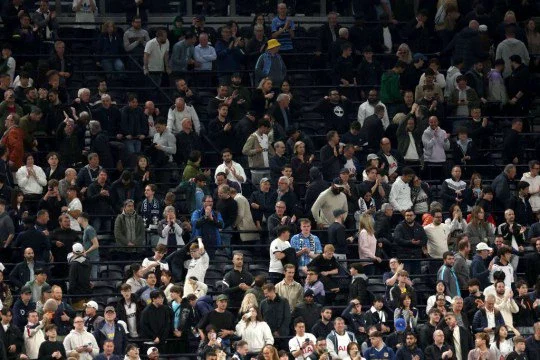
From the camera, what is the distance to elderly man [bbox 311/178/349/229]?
106 feet

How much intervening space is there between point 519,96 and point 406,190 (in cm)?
494

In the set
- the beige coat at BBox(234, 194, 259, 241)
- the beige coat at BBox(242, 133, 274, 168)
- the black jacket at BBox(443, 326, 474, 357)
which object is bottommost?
the black jacket at BBox(443, 326, 474, 357)

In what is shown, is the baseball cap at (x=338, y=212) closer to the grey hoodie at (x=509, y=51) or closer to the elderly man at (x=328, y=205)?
the elderly man at (x=328, y=205)

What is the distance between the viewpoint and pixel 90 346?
2841 cm

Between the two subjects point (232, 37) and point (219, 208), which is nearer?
point (219, 208)

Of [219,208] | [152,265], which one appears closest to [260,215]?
[219,208]

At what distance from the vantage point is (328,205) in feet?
106

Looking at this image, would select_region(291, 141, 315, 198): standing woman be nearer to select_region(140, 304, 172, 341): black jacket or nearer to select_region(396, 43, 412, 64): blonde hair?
select_region(396, 43, 412, 64): blonde hair

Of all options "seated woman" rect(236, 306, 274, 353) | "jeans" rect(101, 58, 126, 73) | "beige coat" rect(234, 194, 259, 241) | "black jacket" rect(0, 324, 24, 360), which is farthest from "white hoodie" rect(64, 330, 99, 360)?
"jeans" rect(101, 58, 126, 73)

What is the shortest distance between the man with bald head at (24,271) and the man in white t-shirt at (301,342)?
4.32 metres

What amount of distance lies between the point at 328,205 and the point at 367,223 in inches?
34.3

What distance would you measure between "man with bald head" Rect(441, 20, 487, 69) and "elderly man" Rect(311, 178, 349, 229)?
242 inches

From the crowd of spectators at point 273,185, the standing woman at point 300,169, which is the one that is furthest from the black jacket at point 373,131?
the standing woman at point 300,169

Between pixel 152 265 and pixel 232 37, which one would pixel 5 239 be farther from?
pixel 232 37
